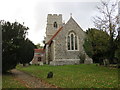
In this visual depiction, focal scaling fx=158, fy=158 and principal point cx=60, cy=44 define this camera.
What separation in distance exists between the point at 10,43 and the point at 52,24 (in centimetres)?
3216

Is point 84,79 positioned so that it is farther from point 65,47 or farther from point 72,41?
point 72,41

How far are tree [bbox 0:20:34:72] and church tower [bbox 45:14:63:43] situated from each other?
28.9 meters

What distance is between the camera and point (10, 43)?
56.4 ft

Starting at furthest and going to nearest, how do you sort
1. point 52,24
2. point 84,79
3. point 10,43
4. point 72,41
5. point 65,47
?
1. point 52,24
2. point 72,41
3. point 65,47
4. point 10,43
5. point 84,79

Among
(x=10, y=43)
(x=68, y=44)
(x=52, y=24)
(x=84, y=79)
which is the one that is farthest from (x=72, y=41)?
(x=84, y=79)

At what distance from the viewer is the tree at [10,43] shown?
17428mm

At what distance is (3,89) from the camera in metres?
8.87

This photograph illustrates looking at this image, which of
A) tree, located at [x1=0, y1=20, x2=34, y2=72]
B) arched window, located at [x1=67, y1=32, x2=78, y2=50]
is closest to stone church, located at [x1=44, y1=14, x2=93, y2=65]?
arched window, located at [x1=67, y1=32, x2=78, y2=50]

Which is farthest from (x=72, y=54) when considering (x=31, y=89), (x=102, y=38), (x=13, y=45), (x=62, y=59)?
(x=31, y=89)

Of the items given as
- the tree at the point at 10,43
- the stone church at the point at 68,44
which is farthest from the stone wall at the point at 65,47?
the tree at the point at 10,43

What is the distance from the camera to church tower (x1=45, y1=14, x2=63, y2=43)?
159 feet

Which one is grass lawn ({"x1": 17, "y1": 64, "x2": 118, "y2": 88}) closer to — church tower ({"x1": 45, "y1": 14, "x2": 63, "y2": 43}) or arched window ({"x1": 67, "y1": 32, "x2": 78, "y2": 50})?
arched window ({"x1": 67, "y1": 32, "x2": 78, "y2": 50})

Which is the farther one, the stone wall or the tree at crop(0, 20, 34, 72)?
the stone wall

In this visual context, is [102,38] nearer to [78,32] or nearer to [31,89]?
[31,89]
